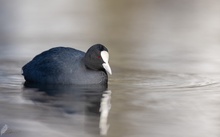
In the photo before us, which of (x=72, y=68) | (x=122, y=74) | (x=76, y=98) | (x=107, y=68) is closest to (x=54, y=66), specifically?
(x=72, y=68)

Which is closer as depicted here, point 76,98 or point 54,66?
point 76,98

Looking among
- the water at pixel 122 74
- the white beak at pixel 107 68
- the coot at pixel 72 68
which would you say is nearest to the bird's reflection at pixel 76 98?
the water at pixel 122 74

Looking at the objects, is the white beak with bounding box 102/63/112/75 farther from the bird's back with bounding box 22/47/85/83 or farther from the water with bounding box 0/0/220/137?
the bird's back with bounding box 22/47/85/83

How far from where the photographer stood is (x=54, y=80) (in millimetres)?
9727

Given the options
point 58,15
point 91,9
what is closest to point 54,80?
point 58,15

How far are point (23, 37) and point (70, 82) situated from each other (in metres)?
5.56

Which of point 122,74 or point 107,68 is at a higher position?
point 107,68

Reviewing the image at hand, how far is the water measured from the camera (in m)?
7.09

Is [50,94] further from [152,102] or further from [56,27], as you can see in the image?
[56,27]

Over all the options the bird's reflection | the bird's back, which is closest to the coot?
the bird's back

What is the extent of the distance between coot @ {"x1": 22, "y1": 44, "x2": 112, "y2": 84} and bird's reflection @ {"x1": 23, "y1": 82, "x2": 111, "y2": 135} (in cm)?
12

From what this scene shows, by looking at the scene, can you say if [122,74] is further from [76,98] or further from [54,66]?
[76,98]

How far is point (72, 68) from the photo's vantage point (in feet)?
32.0

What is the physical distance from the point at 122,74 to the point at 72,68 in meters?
1.08
